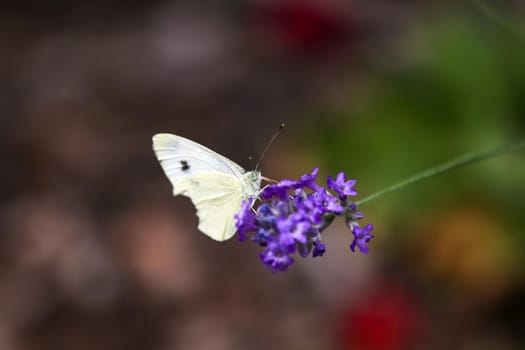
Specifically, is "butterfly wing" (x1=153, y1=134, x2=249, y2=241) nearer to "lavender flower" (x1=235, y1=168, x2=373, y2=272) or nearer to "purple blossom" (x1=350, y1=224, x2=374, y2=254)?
"lavender flower" (x1=235, y1=168, x2=373, y2=272)

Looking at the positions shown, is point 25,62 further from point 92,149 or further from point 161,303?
point 161,303

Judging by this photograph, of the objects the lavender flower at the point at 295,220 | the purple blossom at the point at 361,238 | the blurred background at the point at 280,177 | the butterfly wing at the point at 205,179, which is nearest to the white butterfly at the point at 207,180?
the butterfly wing at the point at 205,179

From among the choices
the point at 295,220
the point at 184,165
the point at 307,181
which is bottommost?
the point at 295,220

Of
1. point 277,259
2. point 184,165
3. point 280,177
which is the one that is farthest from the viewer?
point 280,177

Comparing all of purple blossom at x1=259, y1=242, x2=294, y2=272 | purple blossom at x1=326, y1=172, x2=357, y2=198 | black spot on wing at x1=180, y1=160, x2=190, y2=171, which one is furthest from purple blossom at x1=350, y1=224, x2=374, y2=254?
black spot on wing at x1=180, y1=160, x2=190, y2=171

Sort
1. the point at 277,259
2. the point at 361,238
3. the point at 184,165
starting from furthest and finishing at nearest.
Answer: the point at 184,165, the point at 361,238, the point at 277,259

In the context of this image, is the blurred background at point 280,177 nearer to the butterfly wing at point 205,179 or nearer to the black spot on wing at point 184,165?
the butterfly wing at point 205,179

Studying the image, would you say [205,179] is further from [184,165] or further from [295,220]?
[295,220]

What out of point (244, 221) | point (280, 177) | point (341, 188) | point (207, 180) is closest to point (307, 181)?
point (341, 188)

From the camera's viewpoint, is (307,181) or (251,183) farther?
(251,183)
